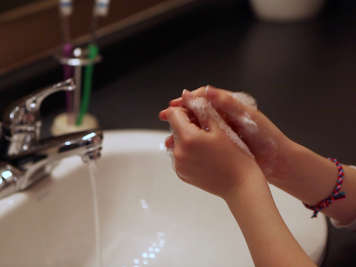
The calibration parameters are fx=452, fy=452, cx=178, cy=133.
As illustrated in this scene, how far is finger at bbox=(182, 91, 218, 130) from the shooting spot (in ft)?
1.34

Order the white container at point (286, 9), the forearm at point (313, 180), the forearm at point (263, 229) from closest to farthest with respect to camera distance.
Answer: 1. the forearm at point (263, 229)
2. the forearm at point (313, 180)
3. the white container at point (286, 9)

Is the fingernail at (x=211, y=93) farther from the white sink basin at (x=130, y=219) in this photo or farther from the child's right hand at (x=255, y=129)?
the white sink basin at (x=130, y=219)

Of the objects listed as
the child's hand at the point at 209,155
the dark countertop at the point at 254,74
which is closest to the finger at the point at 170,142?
the child's hand at the point at 209,155

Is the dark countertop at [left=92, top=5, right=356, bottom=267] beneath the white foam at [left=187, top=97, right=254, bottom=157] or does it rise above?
above

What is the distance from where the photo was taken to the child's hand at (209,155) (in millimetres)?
385

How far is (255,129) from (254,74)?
0.65 metres

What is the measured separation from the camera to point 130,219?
0.68 m

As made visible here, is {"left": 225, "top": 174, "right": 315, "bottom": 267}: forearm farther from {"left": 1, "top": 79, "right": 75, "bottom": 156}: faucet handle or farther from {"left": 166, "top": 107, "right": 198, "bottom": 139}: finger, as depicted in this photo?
{"left": 1, "top": 79, "right": 75, "bottom": 156}: faucet handle

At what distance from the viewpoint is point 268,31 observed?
1.44m

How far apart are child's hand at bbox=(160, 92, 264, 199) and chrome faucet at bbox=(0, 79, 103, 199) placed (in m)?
0.18

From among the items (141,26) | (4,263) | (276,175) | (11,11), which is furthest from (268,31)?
Result: (4,263)

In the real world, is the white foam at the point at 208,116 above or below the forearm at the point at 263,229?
above

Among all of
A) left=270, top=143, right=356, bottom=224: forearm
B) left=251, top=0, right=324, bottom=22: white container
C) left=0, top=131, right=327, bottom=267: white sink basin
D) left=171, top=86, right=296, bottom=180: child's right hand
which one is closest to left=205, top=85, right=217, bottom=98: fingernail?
left=171, top=86, right=296, bottom=180: child's right hand

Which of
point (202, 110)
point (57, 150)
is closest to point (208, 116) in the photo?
point (202, 110)
